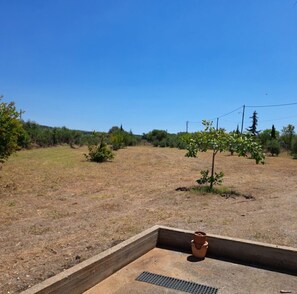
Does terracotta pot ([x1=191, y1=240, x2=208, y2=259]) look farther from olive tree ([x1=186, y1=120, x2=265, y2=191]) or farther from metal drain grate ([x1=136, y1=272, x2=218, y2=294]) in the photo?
olive tree ([x1=186, y1=120, x2=265, y2=191])

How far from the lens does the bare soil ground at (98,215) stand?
407 cm

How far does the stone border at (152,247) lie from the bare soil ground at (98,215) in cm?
53

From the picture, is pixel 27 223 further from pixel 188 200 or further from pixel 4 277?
pixel 188 200

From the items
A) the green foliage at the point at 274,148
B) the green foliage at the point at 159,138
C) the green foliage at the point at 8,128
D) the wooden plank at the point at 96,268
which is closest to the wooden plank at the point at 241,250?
the wooden plank at the point at 96,268

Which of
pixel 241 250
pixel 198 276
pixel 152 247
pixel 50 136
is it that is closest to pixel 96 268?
pixel 198 276

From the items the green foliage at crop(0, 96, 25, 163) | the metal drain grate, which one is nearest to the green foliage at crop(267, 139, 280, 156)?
the green foliage at crop(0, 96, 25, 163)

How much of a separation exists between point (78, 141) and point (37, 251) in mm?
32662

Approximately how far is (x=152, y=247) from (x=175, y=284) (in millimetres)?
1074

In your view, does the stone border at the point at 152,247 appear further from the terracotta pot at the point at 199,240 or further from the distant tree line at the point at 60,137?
the distant tree line at the point at 60,137

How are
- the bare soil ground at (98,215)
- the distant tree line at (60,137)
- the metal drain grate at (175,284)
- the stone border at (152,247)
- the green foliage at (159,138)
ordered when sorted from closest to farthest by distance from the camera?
1. the stone border at (152,247)
2. the metal drain grate at (175,284)
3. the bare soil ground at (98,215)
4. the distant tree line at (60,137)
5. the green foliage at (159,138)

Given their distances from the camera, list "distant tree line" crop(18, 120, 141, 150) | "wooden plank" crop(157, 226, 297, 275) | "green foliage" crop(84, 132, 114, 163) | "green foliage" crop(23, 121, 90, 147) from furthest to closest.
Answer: "green foliage" crop(23, 121, 90, 147)
"distant tree line" crop(18, 120, 141, 150)
"green foliage" crop(84, 132, 114, 163)
"wooden plank" crop(157, 226, 297, 275)

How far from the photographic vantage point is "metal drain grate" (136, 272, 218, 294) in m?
3.34

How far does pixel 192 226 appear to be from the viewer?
5.68m

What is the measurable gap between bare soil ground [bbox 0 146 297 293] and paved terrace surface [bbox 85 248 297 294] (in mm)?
649
